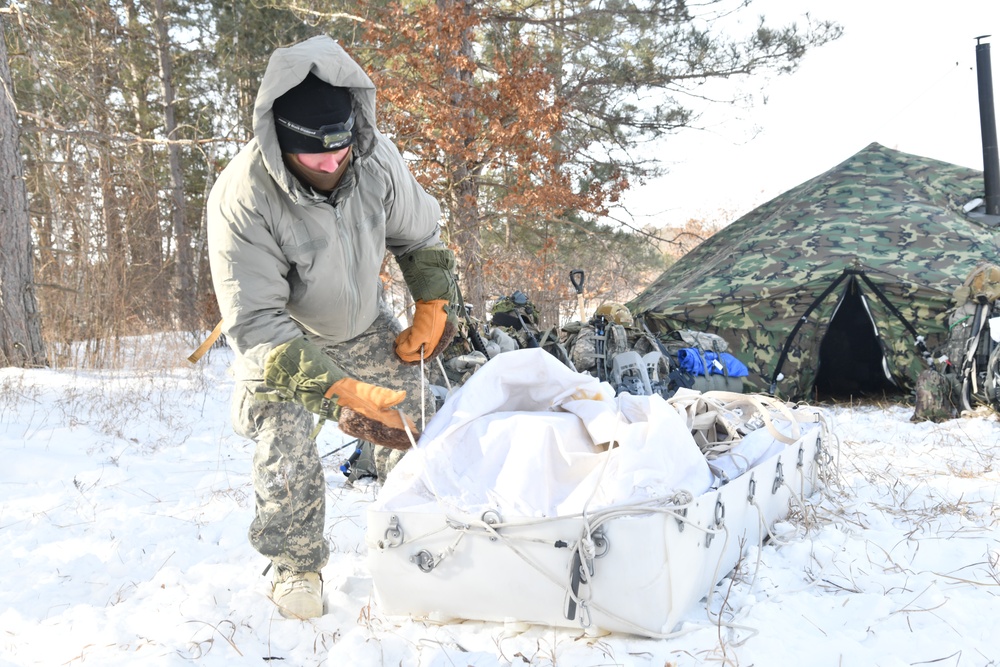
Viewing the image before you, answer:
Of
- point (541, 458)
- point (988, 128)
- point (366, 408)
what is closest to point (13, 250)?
point (366, 408)

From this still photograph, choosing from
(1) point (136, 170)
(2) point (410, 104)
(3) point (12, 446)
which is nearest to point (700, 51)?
(2) point (410, 104)

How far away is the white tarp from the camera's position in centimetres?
207

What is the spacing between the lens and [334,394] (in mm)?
2164

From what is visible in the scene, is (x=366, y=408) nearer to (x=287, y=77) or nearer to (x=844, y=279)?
(x=287, y=77)

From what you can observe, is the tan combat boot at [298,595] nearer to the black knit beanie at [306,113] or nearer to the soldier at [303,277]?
the soldier at [303,277]

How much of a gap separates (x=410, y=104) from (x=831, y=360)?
5948 millimetres

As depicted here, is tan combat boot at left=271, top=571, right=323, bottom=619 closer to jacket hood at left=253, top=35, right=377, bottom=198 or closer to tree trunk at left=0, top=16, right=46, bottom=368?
jacket hood at left=253, top=35, right=377, bottom=198

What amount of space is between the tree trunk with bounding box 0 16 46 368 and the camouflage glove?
20.2 ft

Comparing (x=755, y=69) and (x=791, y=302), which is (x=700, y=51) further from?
(x=791, y=302)

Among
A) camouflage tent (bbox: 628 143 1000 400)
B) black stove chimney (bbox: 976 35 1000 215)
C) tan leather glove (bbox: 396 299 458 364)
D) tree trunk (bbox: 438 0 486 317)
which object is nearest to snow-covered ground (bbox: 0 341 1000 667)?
tan leather glove (bbox: 396 299 458 364)

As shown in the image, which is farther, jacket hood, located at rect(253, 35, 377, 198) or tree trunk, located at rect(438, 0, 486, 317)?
tree trunk, located at rect(438, 0, 486, 317)

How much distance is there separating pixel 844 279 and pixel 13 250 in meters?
7.38

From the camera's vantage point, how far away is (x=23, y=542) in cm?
313

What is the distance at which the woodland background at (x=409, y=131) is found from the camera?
7617 millimetres
